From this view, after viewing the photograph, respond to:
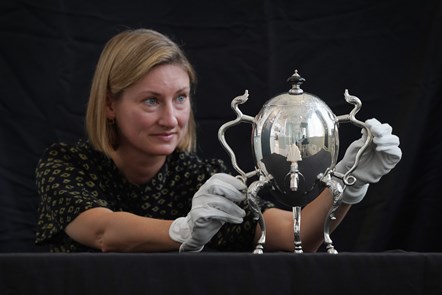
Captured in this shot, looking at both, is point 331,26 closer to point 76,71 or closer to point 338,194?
point 76,71

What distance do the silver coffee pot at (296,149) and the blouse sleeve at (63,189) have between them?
21.3 inches

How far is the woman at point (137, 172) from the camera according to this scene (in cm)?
175

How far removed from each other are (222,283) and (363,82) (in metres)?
1.29

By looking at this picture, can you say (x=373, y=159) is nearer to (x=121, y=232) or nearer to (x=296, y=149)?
(x=296, y=149)

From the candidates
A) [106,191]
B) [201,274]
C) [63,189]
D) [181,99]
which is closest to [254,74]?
[181,99]

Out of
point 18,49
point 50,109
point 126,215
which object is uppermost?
point 18,49

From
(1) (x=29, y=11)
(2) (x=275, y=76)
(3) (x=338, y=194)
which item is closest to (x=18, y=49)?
(1) (x=29, y=11)

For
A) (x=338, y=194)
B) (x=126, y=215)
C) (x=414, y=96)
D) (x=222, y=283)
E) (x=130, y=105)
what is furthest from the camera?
(x=414, y=96)

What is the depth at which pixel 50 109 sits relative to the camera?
2283 mm

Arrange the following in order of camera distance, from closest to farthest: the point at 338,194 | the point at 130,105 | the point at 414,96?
1. the point at 338,194
2. the point at 130,105
3. the point at 414,96

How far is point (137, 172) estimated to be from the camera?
200cm

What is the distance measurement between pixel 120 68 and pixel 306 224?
0.52 m

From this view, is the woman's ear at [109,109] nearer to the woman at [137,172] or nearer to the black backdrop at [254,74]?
the woman at [137,172]

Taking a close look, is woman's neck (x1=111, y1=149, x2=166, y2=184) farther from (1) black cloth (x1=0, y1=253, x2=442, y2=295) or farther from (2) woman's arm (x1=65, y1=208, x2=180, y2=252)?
(1) black cloth (x1=0, y1=253, x2=442, y2=295)
